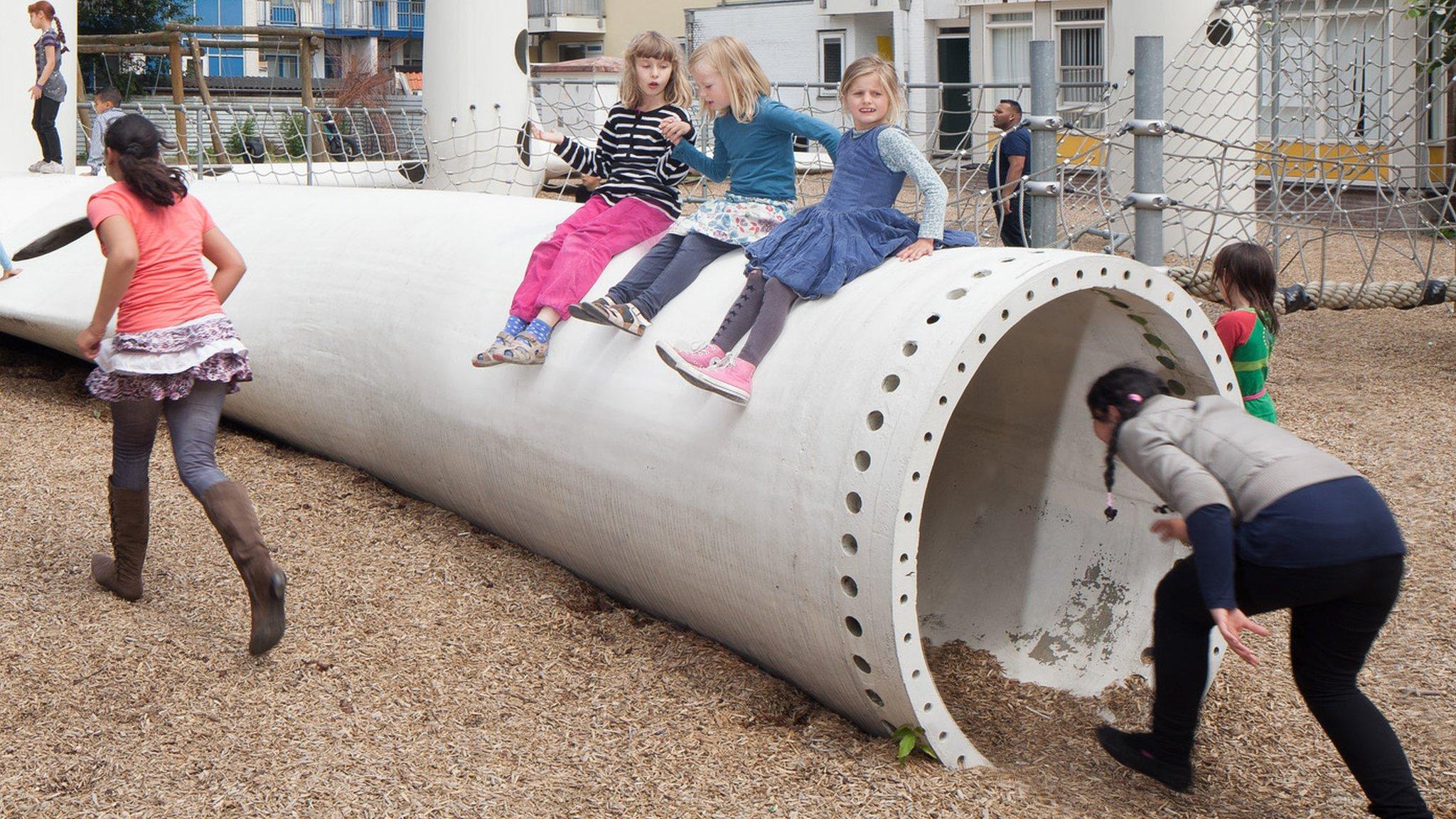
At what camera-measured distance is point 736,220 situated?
4.21 m

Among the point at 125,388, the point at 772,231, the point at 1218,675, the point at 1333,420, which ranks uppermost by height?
the point at 772,231

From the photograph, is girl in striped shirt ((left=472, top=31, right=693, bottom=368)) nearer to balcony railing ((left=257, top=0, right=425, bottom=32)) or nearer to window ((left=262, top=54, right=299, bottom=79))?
window ((left=262, top=54, right=299, bottom=79))

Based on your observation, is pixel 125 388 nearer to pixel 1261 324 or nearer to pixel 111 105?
pixel 1261 324

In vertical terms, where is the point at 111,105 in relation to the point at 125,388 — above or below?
above

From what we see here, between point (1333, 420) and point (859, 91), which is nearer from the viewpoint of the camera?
point (859, 91)

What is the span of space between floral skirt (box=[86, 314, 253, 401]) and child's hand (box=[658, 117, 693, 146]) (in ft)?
4.93

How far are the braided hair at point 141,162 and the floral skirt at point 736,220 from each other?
1.46 m

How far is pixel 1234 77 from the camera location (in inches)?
378

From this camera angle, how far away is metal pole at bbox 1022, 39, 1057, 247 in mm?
5746

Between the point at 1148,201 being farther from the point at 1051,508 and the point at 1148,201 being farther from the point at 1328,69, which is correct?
the point at 1328,69

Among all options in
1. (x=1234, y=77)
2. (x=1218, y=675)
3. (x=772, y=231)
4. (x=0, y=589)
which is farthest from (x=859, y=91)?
(x=1234, y=77)

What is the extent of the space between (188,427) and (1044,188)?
354 centimetres

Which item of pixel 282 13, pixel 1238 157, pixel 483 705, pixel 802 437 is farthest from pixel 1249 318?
pixel 282 13

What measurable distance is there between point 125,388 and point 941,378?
2.31m
